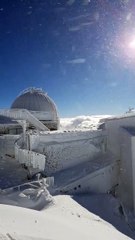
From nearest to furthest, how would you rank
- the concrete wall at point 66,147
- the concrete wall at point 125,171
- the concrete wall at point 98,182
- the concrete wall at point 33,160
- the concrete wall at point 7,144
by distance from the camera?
1. the concrete wall at point 98,182
2. the concrete wall at point 33,160
3. the concrete wall at point 125,171
4. the concrete wall at point 66,147
5. the concrete wall at point 7,144

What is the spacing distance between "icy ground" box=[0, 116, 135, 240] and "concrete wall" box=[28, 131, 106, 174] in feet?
7.14

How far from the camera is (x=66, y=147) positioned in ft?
66.4

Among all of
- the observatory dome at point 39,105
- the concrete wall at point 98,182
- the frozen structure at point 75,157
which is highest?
the observatory dome at point 39,105

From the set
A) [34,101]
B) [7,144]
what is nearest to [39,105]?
[34,101]

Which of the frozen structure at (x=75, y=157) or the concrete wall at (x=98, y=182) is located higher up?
the frozen structure at (x=75, y=157)

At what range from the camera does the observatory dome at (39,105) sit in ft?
98.6

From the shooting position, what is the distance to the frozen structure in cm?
1655

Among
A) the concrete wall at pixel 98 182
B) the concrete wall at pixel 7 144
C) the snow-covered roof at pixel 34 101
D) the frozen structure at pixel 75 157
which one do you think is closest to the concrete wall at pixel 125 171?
the frozen structure at pixel 75 157

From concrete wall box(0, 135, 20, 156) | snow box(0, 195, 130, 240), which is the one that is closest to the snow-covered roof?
concrete wall box(0, 135, 20, 156)

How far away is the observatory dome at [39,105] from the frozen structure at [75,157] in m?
4.38

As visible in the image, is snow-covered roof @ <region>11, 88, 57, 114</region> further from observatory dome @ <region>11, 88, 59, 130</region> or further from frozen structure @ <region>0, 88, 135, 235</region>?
frozen structure @ <region>0, 88, 135, 235</region>

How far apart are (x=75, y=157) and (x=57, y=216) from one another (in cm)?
1080

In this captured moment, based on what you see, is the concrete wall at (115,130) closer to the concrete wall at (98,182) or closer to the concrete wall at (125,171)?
the concrete wall at (125,171)

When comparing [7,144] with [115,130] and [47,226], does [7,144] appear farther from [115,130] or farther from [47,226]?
[47,226]
